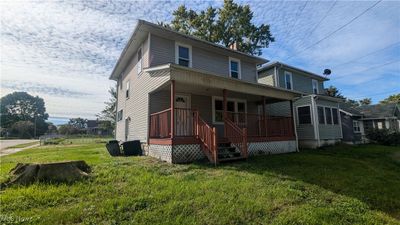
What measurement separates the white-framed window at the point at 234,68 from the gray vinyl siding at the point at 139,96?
544 centimetres

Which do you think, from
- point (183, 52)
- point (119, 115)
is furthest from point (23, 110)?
point (183, 52)

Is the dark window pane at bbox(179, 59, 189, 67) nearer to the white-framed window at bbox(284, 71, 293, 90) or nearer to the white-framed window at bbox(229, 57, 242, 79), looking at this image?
the white-framed window at bbox(229, 57, 242, 79)

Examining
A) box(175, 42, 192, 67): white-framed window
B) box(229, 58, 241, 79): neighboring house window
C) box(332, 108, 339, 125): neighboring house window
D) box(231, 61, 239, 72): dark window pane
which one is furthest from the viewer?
box(332, 108, 339, 125): neighboring house window

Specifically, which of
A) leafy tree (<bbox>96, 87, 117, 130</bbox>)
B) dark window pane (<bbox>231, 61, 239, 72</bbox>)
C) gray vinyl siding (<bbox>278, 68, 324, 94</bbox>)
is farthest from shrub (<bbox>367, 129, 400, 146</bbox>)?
leafy tree (<bbox>96, 87, 117, 130</bbox>)

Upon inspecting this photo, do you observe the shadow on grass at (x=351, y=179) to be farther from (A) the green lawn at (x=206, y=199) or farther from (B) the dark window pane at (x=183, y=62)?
(B) the dark window pane at (x=183, y=62)

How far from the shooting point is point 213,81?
28.9 feet

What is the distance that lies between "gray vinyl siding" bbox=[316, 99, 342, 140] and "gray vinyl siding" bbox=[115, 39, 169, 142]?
12.3 metres

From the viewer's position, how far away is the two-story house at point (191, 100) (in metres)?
7.89

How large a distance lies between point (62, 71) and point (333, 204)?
2342 cm

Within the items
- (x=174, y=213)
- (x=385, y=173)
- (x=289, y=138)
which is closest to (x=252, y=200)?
(x=174, y=213)

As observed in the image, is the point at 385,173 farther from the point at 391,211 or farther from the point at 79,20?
the point at 79,20

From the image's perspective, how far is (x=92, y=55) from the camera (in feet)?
55.0

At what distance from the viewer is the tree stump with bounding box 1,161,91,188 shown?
486 cm

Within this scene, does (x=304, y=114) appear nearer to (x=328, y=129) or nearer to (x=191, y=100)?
(x=328, y=129)
